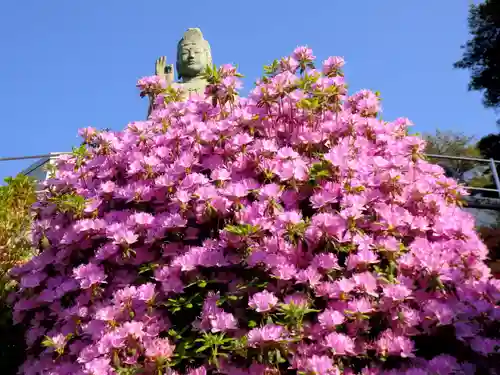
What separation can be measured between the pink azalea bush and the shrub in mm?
909

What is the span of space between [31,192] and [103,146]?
2.09 m

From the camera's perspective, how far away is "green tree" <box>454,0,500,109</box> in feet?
64.0

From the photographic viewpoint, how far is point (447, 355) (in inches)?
93.1

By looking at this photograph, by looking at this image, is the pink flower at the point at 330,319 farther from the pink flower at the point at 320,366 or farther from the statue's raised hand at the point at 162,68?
the statue's raised hand at the point at 162,68

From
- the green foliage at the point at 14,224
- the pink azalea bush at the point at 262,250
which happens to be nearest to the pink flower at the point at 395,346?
the pink azalea bush at the point at 262,250

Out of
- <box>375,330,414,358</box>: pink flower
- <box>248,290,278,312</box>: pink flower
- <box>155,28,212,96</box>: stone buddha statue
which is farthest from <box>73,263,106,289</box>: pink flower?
<box>155,28,212,96</box>: stone buddha statue

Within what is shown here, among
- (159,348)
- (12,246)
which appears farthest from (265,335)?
A: (12,246)

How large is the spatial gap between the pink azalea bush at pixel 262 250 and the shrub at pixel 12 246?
909 millimetres

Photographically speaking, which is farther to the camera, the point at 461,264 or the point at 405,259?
the point at 461,264

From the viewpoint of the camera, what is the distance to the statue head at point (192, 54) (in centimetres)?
580

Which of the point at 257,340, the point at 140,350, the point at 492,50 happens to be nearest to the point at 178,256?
the point at 140,350

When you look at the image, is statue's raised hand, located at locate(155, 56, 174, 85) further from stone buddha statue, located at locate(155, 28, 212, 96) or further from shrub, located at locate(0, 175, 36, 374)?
shrub, located at locate(0, 175, 36, 374)

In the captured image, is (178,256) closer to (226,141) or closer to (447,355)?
(226,141)

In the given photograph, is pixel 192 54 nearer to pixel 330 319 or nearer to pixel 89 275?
pixel 89 275
